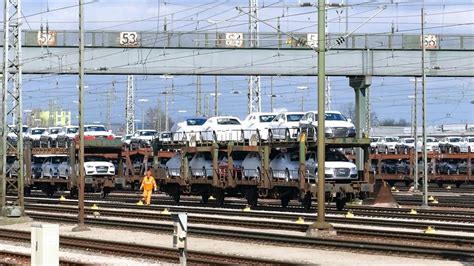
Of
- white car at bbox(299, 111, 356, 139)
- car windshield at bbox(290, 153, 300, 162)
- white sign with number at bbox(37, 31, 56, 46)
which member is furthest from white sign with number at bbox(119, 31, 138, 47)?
car windshield at bbox(290, 153, 300, 162)

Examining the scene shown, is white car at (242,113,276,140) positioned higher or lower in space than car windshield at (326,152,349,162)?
higher

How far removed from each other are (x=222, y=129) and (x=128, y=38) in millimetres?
16336

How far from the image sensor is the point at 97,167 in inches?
2243

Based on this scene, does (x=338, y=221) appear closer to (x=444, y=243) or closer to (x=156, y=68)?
(x=444, y=243)

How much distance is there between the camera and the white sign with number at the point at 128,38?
63.4 meters

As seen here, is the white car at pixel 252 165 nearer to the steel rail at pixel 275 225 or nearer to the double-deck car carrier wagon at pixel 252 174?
the double-deck car carrier wagon at pixel 252 174

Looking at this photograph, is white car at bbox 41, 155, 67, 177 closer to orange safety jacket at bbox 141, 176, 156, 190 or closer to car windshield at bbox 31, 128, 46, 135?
orange safety jacket at bbox 141, 176, 156, 190

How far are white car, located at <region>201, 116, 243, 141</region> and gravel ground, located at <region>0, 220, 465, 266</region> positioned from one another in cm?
1718

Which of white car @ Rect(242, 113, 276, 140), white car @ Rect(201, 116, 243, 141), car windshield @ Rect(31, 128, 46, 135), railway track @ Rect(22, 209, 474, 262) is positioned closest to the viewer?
railway track @ Rect(22, 209, 474, 262)

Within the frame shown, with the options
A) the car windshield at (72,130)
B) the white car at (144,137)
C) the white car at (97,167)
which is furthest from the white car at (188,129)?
the white car at (144,137)

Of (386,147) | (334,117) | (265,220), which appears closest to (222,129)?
(334,117)

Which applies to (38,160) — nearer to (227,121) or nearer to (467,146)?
(227,121)

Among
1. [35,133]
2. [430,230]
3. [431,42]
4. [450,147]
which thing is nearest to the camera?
[430,230]

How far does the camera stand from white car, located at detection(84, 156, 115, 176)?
56.5m
